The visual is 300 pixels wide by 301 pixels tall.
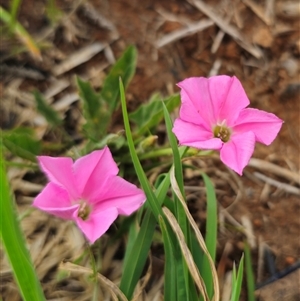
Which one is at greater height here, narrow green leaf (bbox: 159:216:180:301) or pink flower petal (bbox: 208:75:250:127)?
pink flower petal (bbox: 208:75:250:127)

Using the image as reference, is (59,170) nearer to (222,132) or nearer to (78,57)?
(222,132)

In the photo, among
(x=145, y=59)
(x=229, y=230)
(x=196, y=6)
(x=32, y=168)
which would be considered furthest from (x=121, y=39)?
(x=229, y=230)

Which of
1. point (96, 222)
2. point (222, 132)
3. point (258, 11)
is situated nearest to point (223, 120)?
point (222, 132)

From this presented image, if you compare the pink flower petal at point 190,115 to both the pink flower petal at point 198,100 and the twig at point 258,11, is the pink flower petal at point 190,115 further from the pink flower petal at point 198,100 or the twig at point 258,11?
the twig at point 258,11

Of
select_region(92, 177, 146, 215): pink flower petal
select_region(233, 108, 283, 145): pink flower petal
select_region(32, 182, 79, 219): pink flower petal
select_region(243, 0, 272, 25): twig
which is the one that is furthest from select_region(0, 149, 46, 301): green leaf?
select_region(243, 0, 272, 25): twig

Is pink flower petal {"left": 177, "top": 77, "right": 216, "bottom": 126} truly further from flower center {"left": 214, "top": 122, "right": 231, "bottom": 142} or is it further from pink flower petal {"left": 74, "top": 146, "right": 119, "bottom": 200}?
pink flower petal {"left": 74, "top": 146, "right": 119, "bottom": 200}
